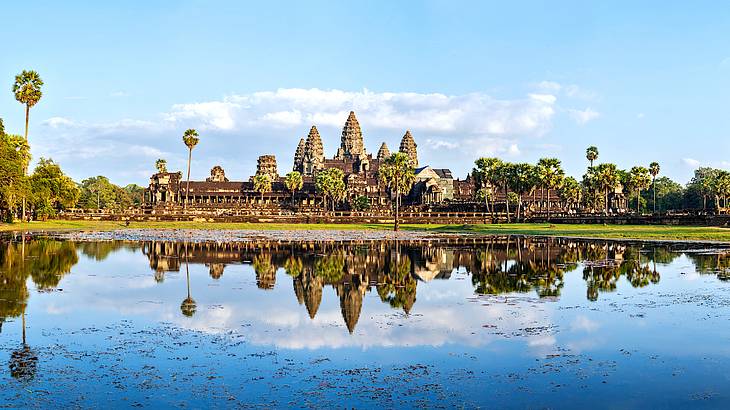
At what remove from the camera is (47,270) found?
30547 millimetres

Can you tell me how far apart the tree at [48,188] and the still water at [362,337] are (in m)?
61.1

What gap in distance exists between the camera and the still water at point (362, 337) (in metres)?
11.5

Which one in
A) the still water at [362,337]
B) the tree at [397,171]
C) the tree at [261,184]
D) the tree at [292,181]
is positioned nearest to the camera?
the still water at [362,337]

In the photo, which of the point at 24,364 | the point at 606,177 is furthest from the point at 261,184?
the point at 24,364

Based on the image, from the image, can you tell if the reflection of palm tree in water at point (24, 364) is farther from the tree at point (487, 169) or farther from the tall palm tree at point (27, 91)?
the tree at point (487, 169)

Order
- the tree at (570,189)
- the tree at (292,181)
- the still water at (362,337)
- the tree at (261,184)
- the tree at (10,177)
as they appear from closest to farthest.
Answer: the still water at (362,337)
the tree at (10,177)
the tree at (570,189)
the tree at (292,181)
the tree at (261,184)

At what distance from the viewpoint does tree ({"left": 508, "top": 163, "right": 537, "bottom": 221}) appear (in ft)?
379

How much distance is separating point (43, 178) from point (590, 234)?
224 feet

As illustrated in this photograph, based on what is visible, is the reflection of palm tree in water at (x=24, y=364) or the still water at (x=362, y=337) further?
the reflection of palm tree in water at (x=24, y=364)

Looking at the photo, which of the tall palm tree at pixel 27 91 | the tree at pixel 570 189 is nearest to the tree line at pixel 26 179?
the tall palm tree at pixel 27 91

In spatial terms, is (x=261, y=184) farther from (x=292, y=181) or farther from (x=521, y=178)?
(x=521, y=178)

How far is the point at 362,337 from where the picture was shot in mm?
16094

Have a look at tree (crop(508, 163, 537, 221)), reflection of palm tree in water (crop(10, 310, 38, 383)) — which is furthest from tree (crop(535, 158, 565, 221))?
reflection of palm tree in water (crop(10, 310, 38, 383))

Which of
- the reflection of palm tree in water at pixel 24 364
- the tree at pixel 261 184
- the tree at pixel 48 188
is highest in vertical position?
→ the tree at pixel 261 184
